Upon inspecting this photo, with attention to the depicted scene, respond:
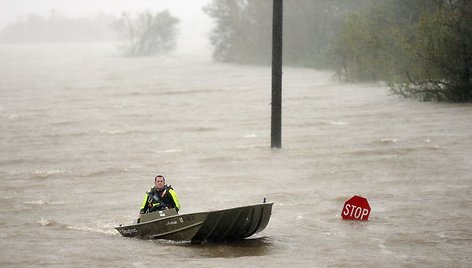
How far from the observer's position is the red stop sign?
52.8 feet

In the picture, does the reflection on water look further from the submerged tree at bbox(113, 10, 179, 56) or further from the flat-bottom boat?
the submerged tree at bbox(113, 10, 179, 56)

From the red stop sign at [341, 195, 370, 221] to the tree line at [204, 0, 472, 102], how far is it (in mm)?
17891

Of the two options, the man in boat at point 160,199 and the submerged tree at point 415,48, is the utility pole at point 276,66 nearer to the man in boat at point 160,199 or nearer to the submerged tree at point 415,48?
the man in boat at point 160,199

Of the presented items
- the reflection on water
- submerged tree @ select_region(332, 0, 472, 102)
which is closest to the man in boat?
the reflection on water

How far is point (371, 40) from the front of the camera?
44.4 meters

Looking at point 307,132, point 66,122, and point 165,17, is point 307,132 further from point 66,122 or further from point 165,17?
point 165,17

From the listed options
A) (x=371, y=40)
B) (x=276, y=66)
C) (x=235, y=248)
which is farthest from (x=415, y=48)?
(x=235, y=248)

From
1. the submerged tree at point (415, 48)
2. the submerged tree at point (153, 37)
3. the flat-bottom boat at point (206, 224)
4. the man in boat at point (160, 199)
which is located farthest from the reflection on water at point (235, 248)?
the submerged tree at point (153, 37)

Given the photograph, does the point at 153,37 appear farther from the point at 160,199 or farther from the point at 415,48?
the point at 160,199

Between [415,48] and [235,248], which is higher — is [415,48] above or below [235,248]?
above

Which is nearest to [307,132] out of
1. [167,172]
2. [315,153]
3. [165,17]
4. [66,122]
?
[315,153]

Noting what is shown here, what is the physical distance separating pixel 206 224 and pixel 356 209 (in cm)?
326

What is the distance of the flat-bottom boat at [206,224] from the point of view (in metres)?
14.0

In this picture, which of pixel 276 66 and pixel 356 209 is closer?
pixel 356 209
